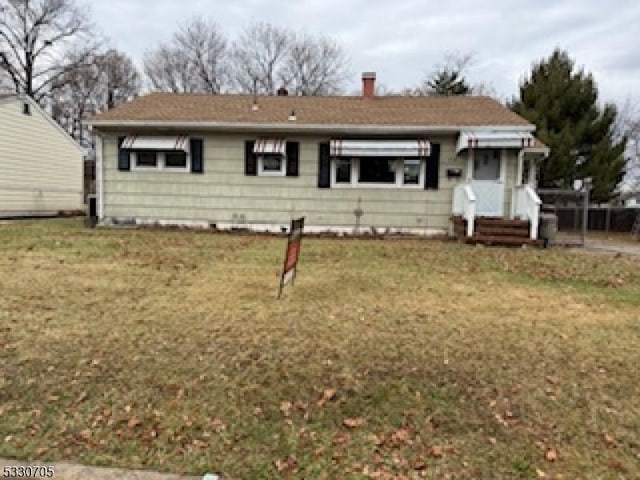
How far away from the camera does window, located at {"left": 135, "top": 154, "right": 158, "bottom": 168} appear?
13.5 m

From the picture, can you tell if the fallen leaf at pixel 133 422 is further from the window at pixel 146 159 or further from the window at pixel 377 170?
the window at pixel 146 159

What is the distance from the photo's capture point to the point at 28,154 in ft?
65.6

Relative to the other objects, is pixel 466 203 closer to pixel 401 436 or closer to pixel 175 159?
pixel 175 159

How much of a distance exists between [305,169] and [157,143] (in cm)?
402

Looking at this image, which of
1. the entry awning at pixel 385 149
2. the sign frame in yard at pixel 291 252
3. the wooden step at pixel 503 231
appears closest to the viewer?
the sign frame in yard at pixel 291 252

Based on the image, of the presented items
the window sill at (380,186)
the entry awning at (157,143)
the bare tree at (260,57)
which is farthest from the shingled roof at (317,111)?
the bare tree at (260,57)

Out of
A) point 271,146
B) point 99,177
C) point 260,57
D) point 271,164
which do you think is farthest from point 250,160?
point 260,57

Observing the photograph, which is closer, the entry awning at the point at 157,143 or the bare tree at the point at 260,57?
the entry awning at the point at 157,143

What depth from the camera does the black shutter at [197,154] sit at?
13344mm

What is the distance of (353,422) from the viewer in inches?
122

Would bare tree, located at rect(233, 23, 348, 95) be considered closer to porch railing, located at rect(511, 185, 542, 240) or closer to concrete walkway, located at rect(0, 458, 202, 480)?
porch railing, located at rect(511, 185, 542, 240)

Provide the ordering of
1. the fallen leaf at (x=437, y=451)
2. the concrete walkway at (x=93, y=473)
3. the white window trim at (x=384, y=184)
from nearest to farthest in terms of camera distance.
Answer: the concrete walkway at (x=93, y=473) → the fallen leaf at (x=437, y=451) → the white window trim at (x=384, y=184)

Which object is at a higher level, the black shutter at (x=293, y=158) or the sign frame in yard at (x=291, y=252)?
the black shutter at (x=293, y=158)

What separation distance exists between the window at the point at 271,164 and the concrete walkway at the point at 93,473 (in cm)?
1111
